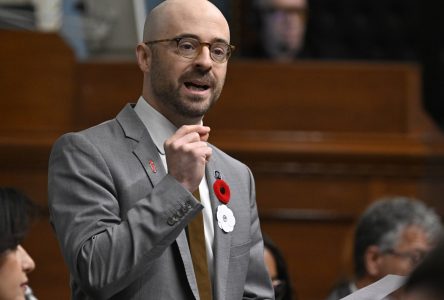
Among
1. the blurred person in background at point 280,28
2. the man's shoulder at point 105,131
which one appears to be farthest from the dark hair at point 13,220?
the blurred person in background at point 280,28

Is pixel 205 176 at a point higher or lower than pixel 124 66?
higher

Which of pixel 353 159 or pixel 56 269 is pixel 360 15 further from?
pixel 56 269

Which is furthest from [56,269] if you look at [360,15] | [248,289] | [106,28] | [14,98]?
[360,15]

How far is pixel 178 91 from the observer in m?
1.59

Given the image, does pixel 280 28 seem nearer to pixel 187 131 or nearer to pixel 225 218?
pixel 225 218

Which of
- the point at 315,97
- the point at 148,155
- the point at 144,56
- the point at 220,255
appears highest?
the point at 144,56

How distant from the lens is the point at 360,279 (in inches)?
107

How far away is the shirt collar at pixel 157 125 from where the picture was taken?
1.64 meters

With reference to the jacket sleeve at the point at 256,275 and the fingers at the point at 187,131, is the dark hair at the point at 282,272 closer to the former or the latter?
the jacket sleeve at the point at 256,275

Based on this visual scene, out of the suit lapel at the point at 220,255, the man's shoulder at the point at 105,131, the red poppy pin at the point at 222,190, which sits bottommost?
the suit lapel at the point at 220,255

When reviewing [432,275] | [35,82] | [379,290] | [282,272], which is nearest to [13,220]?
[379,290]

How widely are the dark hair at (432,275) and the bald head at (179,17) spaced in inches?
29.4

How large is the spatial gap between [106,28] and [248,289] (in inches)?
74.1

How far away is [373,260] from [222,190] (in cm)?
115
